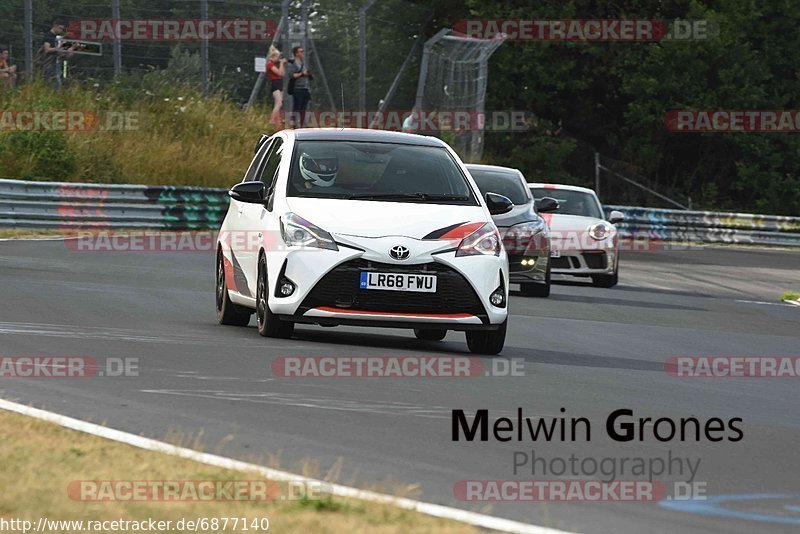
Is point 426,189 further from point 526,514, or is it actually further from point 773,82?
point 773,82

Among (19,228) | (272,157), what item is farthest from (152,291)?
(19,228)

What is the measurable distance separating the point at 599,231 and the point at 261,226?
37.7ft

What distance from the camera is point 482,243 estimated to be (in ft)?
38.2

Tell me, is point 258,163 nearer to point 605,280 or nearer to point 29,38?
point 605,280

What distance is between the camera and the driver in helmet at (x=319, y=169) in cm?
1225

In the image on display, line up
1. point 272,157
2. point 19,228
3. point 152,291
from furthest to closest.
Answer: point 19,228 < point 152,291 < point 272,157

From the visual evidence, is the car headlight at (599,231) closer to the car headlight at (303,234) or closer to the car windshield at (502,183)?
the car windshield at (502,183)

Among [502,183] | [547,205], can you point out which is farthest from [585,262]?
[547,205]

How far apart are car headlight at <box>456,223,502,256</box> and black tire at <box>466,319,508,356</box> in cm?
53

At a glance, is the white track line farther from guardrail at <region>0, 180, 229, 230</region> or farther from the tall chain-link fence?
the tall chain-link fence

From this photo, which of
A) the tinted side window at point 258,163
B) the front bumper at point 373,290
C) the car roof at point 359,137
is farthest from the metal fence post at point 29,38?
the front bumper at point 373,290

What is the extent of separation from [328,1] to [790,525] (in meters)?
28.4

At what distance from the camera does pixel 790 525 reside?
6062 mm

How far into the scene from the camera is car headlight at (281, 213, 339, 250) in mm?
11420
